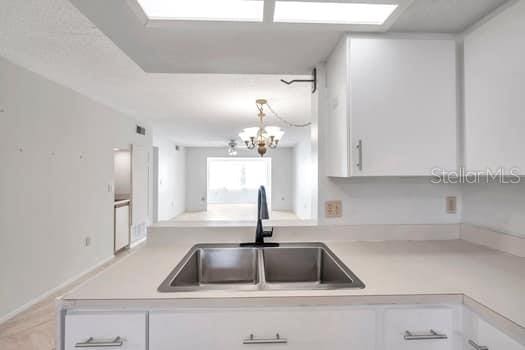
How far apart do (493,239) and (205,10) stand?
1.86m

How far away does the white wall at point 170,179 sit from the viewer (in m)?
7.11

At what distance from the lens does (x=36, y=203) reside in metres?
2.78

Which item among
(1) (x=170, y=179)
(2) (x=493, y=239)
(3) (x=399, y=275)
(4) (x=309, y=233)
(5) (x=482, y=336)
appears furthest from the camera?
(1) (x=170, y=179)

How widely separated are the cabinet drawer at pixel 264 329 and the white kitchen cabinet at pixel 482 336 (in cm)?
30

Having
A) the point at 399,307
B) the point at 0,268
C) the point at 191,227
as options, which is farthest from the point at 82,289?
the point at 0,268

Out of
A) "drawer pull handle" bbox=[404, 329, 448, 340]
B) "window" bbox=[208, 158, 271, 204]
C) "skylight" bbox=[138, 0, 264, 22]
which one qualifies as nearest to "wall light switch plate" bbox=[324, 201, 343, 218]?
"drawer pull handle" bbox=[404, 329, 448, 340]

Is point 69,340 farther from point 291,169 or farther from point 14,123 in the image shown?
point 291,169

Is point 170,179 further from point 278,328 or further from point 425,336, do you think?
point 425,336

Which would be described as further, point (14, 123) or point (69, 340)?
point (14, 123)

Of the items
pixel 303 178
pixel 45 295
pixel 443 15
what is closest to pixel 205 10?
pixel 443 15

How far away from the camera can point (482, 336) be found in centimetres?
87

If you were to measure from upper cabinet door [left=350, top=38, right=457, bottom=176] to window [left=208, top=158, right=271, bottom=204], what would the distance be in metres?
8.71

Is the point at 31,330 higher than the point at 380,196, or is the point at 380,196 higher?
the point at 380,196

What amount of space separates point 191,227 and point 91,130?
2968 mm
